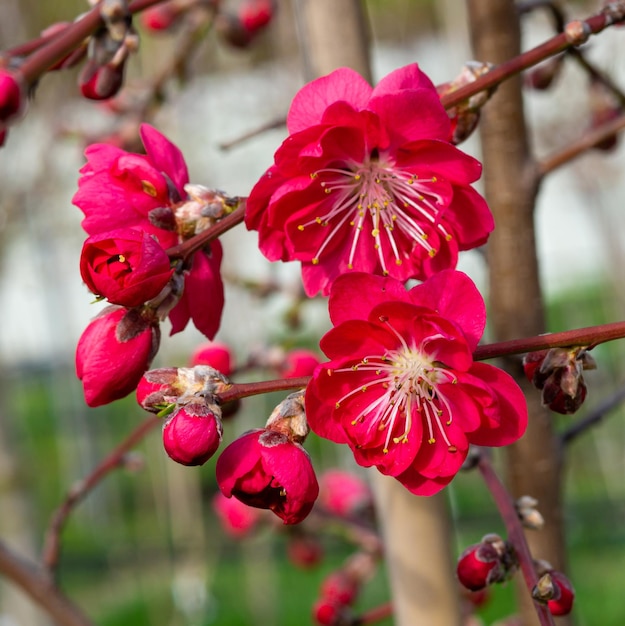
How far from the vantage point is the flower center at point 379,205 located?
19.3 inches

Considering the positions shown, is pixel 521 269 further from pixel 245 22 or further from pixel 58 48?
pixel 245 22

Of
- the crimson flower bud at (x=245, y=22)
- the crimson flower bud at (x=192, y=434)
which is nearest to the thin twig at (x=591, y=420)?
the crimson flower bud at (x=192, y=434)

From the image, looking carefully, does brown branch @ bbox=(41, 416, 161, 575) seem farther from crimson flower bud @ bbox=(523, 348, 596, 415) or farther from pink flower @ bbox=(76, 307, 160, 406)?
crimson flower bud @ bbox=(523, 348, 596, 415)

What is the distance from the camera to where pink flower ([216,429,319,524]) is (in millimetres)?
430

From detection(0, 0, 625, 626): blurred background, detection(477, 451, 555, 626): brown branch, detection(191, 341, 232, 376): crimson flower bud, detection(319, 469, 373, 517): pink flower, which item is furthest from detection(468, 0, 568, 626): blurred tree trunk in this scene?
detection(0, 0, 625, 626): blurred background

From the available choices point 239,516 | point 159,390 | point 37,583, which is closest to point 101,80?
point 159,390

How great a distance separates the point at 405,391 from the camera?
471mm

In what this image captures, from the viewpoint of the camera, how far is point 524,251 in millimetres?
700

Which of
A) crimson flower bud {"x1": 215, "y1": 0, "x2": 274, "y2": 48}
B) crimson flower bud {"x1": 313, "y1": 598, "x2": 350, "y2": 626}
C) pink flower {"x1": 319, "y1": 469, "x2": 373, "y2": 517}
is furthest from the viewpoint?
pink flower {"x1": 319, "y1": 469, "x2": 373, "y2": 517}

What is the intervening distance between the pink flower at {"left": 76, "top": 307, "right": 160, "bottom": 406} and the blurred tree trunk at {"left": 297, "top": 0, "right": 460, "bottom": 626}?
1.05ft

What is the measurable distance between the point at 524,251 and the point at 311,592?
3.69m

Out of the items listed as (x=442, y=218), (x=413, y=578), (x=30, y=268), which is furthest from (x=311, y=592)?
(x=442, y=218)

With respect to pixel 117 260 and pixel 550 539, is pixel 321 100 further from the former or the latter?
pixel 550 539

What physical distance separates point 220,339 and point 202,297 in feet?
10.4
